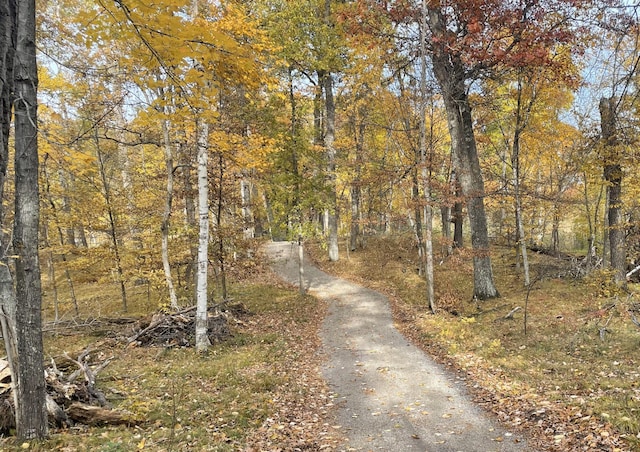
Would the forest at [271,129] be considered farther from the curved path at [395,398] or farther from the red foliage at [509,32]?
the curved path at [395,398]

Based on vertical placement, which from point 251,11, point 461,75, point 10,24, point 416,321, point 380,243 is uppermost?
point 251,11

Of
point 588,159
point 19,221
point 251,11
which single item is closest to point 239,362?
point 19,221

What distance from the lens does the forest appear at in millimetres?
4305

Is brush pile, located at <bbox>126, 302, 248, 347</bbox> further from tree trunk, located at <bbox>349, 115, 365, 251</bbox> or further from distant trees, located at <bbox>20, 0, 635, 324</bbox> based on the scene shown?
tree trunk, located at <bbox>349, 115, 365, 251</bbox>

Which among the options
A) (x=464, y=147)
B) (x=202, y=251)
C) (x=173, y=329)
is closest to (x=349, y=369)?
(x=202, y=251)

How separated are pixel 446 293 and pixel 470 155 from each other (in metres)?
4.99

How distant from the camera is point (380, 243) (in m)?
25.4

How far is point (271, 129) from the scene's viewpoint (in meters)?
14.7

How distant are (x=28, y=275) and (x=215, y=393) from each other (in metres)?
3.92

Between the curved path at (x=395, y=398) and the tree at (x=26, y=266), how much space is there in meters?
4.11

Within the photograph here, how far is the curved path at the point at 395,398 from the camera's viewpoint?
17.3ft

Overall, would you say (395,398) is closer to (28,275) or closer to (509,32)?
(28,275)

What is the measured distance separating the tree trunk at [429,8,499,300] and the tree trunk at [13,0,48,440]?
36.9 feet

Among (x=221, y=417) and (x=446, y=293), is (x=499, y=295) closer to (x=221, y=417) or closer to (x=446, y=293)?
(x=446, y=293)
